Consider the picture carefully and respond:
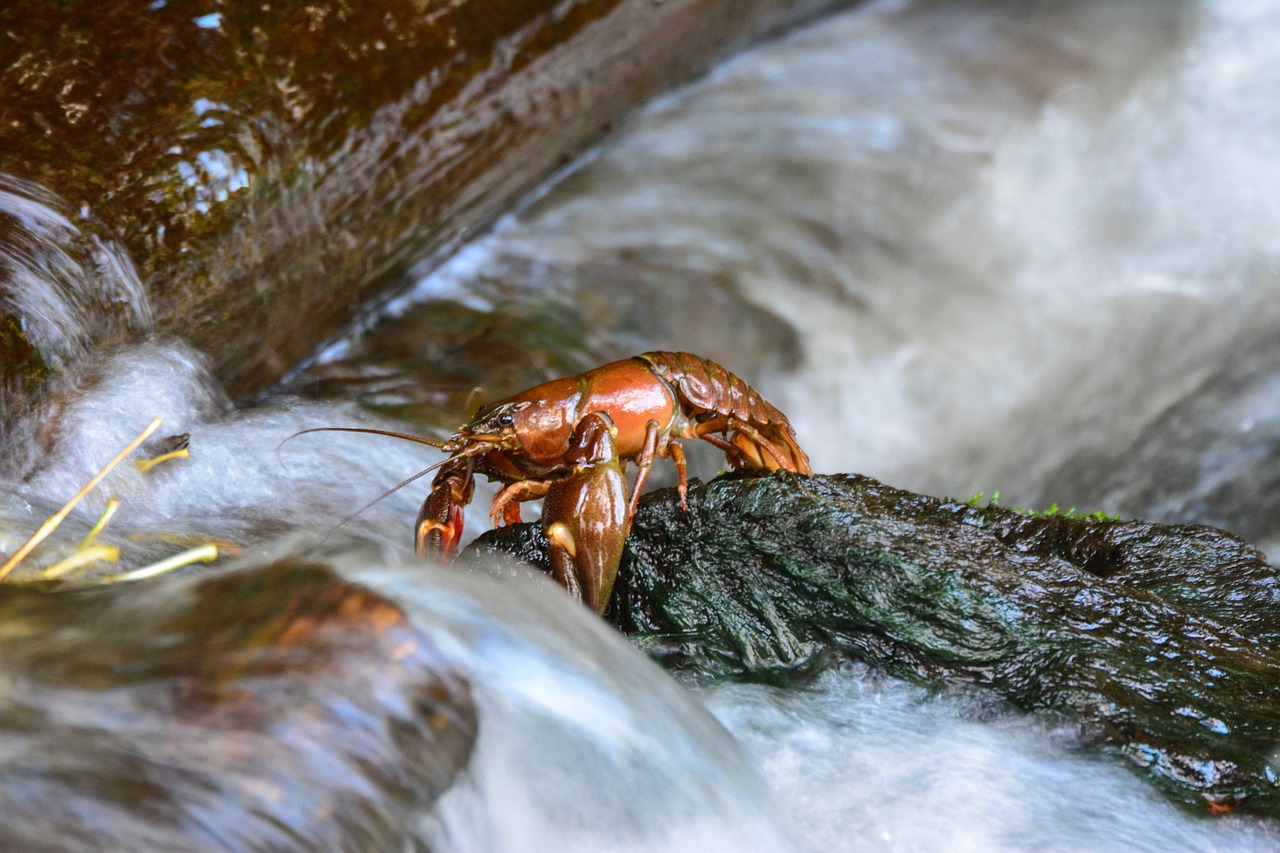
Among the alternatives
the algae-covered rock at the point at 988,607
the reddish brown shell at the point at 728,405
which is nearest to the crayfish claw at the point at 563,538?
the algae-covered rock at the point at 988,607

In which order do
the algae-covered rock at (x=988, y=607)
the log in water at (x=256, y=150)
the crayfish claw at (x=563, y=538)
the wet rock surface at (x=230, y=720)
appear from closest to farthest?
the wet rock surface at (x=230, y=720)
the algae-covered rock at (x=988, y=607)
the crayfish claw at (x=563, y=538)
the log in water at (x=256, y=150)

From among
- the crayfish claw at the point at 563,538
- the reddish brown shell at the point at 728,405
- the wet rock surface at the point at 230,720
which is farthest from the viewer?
the reddish brown shell at the point at 728,405

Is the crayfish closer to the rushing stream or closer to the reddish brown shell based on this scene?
the reddish brown shell

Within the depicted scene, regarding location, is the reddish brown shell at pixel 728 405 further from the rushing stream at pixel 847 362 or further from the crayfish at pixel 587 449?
the rushing stream at pixel 847 362

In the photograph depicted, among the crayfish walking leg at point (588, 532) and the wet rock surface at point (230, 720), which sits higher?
the wet rock surface at point (230, 720)

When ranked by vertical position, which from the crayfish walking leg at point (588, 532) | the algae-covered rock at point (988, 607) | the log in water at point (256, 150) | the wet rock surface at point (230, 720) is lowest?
the algae-covered rock at point (988, 607)

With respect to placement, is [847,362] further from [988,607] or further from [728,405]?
[988,607]

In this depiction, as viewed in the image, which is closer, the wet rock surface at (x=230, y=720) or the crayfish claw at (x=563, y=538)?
the wet rock surface at (x=230, y=720)
